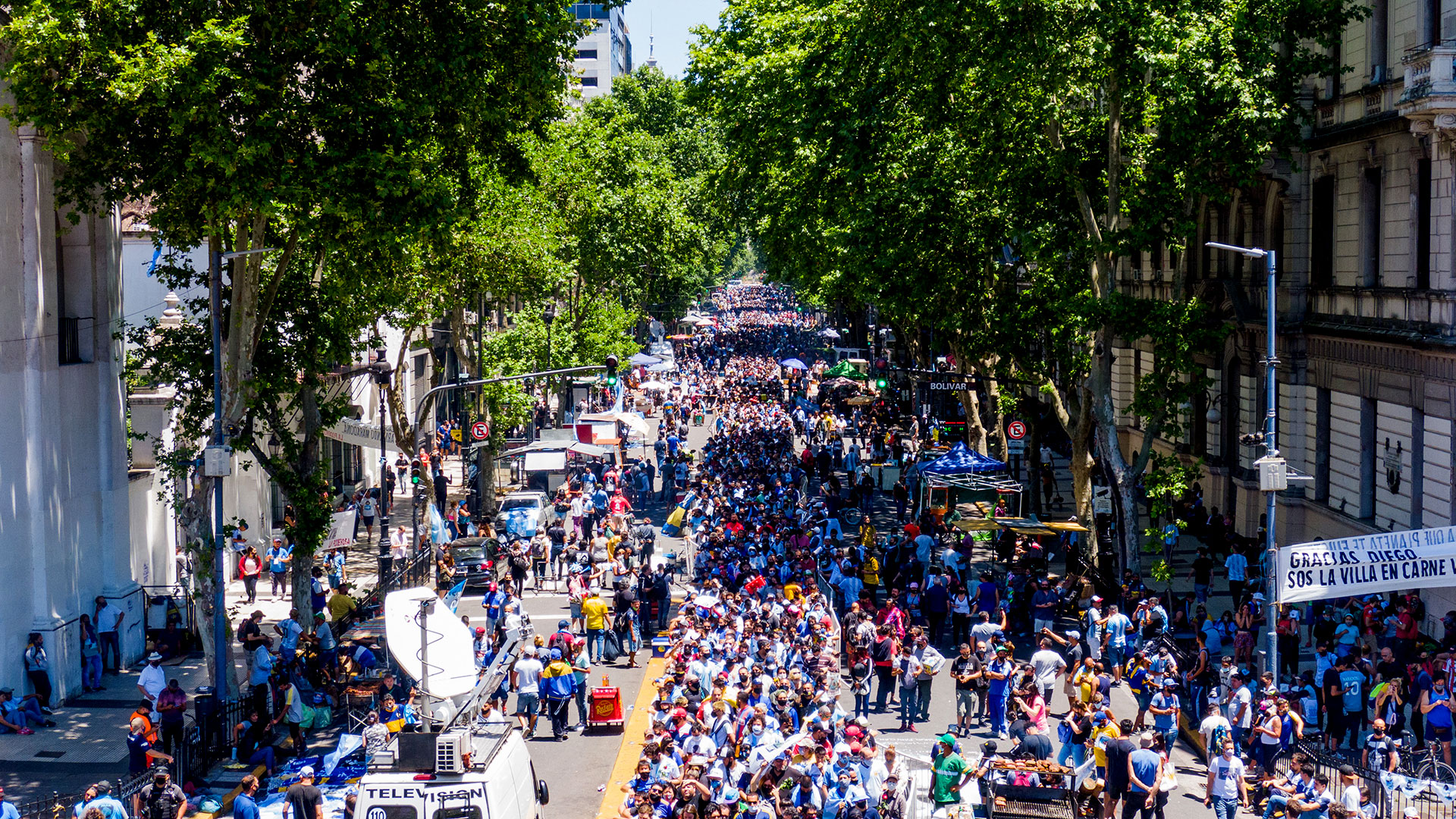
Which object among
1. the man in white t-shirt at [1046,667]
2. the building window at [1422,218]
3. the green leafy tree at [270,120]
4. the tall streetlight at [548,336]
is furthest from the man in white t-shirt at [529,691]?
the tall streetlight at [548,336]

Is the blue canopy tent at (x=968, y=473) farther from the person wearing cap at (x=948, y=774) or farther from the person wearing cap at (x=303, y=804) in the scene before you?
the person wearing cap at (x=303, y=804)

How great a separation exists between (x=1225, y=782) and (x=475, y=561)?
20.6 metres

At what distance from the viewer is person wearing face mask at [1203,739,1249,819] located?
16359mm

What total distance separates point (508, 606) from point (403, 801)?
12853 mm

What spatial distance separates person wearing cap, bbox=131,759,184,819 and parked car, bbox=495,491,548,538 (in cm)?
1967

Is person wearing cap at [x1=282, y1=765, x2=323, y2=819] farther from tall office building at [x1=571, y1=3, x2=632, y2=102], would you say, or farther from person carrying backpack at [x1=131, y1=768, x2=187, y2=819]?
tall office building at [x1=571, y1=3, x2=632, y2=102]

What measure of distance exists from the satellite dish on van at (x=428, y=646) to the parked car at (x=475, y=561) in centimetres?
1699

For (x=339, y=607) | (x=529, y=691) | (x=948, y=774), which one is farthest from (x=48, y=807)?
(x=948, y=774)

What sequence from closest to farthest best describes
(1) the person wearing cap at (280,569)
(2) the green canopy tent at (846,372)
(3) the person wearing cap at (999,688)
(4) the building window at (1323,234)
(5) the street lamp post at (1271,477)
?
1. (5) the street lamp post at (1271,477)
2. (3) the person wearing cap at (999,688)
3. (4) the building window at (1323,234)
4. (1) the person wearing cap at (280,569)
5. (2) the green canopy tent at (846,372)

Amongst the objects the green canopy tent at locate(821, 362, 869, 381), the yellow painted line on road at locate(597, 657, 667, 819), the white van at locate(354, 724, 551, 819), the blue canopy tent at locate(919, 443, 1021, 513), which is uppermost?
the green canopy tent at locate(821, 362, 869, 381)

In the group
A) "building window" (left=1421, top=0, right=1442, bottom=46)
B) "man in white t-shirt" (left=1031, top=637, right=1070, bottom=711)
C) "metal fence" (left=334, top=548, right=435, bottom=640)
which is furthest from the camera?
"metal fence" (left=334, top=548, right=435, bottom=640)

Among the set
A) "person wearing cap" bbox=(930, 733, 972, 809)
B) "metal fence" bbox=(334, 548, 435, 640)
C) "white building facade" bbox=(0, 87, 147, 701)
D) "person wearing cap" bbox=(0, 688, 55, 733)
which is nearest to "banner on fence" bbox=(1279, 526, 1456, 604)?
"person wearing cap" bbox=(930, 733, 972, 809)

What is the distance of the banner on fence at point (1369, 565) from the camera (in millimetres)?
18422

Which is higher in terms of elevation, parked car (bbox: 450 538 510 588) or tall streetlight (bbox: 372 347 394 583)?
tall streetlight (bbox: 372 347 394 583)
